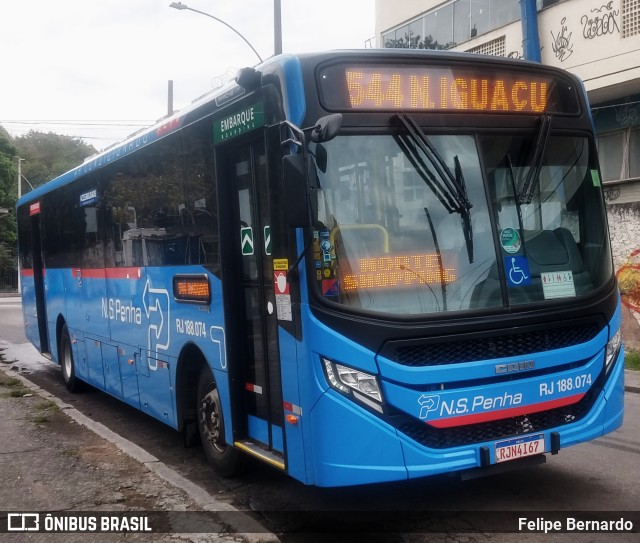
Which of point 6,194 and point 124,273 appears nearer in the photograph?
point 124,273

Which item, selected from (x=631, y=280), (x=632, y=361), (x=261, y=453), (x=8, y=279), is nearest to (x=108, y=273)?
(x=261, y=453)

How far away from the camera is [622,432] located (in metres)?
7.93

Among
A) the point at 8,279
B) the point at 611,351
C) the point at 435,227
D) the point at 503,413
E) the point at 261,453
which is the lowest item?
the point at 8,279

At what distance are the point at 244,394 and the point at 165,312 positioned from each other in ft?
5.62

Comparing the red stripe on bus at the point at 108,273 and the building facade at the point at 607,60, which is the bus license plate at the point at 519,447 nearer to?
the red stripe on bus at the point at 108,273

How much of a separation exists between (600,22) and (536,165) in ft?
34.4

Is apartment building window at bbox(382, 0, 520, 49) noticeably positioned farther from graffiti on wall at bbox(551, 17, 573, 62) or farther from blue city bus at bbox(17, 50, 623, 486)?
blue city bus at bbox(17, 50, 623, 486)

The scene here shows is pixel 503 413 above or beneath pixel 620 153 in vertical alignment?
beneath

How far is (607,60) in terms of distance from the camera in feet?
46.0

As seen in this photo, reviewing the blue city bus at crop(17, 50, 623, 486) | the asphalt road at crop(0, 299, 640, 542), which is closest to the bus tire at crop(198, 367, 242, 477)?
the asphalt road at crop(0, 299, 640, 542)

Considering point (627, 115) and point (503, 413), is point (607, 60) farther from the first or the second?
point (503, 413)

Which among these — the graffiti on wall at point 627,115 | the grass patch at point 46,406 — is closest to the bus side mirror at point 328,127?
the grass patch at point 46,406

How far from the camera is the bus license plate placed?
488cm

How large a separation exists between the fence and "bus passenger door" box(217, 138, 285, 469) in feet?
197
